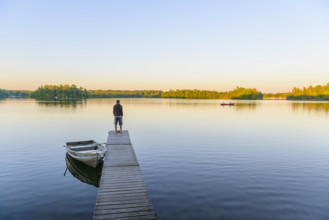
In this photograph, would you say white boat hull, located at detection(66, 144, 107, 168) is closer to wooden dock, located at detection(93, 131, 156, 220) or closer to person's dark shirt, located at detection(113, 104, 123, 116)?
wooden dock, located at detection(93, 131, 156, 220)

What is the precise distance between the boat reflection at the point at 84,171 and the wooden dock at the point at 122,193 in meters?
1.57

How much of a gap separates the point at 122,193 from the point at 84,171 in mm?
7840

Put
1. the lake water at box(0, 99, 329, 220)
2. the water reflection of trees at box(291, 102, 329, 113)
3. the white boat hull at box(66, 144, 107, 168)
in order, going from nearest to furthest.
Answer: the lake water at box(0, 99, 329, 220)
the white boat hull at box(66, 144, 107, 168)
the water reflection of trees at box(291, 102, 329, 113)

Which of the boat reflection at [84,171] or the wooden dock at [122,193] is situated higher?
the wooden dock at [122,193]

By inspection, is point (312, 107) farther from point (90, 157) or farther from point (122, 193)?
point (122, 193)

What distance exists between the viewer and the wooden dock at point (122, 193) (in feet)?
25.9

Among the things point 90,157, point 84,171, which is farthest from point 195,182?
point 84,171

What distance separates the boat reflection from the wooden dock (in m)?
1.57

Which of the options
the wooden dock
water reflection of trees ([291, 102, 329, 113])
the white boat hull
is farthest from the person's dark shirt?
water reflection of trees ([291, 102, 329, 113])

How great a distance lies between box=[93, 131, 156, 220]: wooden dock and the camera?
7.89 meters

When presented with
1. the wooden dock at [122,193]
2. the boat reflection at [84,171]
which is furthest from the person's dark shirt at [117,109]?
the wooden dock at [122,193]

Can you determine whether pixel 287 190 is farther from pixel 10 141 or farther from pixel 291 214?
pixel 10 141

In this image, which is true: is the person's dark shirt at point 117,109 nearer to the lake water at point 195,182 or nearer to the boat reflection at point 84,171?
the lake water at point 195,182

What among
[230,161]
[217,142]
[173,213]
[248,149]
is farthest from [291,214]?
[217,142]
